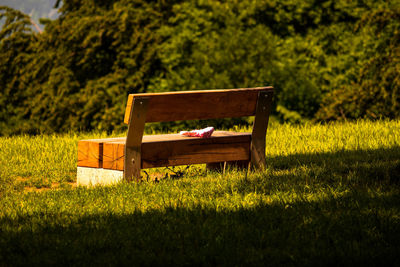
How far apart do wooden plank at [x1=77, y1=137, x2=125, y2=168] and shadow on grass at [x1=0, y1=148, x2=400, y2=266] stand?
1409mm

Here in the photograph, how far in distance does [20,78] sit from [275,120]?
27.8ft

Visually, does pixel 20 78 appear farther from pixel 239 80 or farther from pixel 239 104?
pixel 239 104

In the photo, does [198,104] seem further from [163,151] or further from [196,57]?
[196,57]

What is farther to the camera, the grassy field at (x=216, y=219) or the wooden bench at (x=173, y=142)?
the wooden bench at (x=173, y=142)

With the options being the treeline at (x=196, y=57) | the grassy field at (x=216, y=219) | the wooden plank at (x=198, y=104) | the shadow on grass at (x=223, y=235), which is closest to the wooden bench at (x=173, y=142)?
the wooden plank at (x=198, y=104)

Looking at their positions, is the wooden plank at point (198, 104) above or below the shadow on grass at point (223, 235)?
above

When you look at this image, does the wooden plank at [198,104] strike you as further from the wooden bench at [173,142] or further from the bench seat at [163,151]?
the bench seat at [163,151]

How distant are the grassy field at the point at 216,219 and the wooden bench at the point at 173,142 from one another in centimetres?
26

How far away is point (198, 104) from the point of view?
620cm

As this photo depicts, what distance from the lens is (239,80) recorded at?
1573cm

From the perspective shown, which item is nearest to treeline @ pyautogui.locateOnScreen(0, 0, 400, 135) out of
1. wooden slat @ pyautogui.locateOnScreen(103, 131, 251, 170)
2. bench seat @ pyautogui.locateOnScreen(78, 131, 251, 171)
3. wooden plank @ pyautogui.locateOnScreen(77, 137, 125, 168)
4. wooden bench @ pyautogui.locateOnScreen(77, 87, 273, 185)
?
wooden bench @ pyautogui.locateOnScreen(77, 87, 273, 185)

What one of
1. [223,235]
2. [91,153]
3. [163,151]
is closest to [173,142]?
[163,151]

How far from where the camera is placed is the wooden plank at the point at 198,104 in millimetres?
5922

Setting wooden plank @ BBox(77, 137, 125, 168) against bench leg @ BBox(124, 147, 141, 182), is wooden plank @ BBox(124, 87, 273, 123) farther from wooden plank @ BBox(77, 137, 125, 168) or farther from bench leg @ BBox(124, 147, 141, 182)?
wooden plank @ BBox(77, 137, 125, 168)
